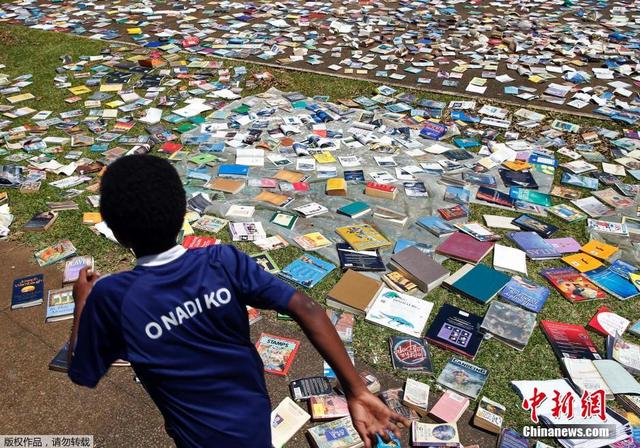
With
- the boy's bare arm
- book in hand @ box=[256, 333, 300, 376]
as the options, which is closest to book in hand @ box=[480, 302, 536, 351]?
book in hand @ box=[256, 333, 300, 376]

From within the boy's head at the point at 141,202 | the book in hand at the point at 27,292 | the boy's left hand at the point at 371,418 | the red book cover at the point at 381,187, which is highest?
the boy's head at the point at 141,202

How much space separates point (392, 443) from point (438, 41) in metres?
8.43

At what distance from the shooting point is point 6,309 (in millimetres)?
3924

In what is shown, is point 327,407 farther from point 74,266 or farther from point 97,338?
point 74,266

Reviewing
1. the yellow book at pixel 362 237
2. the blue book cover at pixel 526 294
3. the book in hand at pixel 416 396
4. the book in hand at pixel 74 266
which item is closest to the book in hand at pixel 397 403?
the book in hand at pixel 416 396

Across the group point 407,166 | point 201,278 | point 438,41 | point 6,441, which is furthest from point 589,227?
point 438,41

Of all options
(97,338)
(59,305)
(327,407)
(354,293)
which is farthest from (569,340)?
(59,305)

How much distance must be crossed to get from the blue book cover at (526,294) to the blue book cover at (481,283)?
60 millimetres

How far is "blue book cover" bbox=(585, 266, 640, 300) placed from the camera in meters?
4.11

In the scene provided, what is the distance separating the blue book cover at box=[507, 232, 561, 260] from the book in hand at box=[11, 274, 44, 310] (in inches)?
161

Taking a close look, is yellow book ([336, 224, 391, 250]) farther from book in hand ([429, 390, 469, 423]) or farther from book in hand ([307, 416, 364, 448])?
book in hand ([307, 416, 364, 448])

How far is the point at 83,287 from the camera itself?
1.82m

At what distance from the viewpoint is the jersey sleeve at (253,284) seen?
175 centimetres

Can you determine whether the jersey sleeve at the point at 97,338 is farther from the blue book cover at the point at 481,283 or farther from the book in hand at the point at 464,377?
the blue book cover at the point at 481,283
